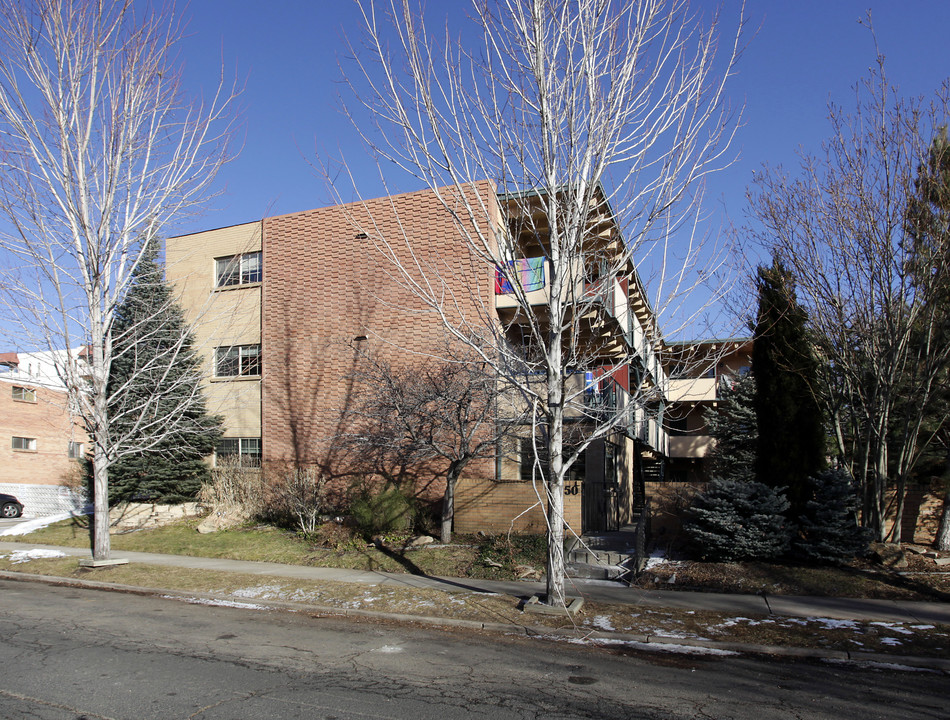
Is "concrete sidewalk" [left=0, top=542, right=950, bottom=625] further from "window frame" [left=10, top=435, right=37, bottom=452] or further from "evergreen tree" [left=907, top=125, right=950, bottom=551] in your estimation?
"window frame" [left=10, top=435, right=37, bottom=452]

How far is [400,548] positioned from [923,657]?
9.58 meters

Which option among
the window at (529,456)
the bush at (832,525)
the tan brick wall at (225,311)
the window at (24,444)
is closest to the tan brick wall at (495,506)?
the window at (529,456)

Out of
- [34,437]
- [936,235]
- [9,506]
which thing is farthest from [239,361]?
[34,437]

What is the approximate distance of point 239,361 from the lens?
2195 cm

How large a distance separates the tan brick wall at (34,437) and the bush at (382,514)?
22.9m

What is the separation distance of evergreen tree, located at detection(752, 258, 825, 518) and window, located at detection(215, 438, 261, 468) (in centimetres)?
1443

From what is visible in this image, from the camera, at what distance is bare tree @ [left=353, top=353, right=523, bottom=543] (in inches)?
566

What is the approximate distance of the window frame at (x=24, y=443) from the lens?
110 feet

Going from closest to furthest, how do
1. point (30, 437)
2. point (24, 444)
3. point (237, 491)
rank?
point (237, 491) → point (24, 444) → point (30, 437)

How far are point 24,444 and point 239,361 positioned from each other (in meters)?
19.6

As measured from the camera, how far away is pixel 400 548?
574 inches

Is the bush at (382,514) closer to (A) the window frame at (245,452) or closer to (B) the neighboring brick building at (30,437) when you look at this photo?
(A) the window frame at (245,452)

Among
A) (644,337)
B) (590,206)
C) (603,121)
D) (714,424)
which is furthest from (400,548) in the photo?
(714,424)

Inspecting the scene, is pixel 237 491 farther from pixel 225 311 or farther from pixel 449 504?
pixel 449 504
